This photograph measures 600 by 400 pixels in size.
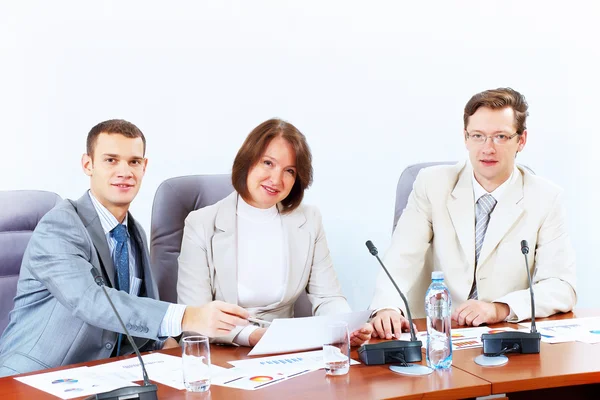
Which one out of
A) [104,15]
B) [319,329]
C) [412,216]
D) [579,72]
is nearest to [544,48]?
[579,72]

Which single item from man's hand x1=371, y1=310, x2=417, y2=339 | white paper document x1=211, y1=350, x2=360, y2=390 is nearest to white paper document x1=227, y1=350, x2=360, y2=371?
white paper document x1=211, y1=350, x2=360, y2=390

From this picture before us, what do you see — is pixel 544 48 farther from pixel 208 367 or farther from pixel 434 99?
pixel 208 367

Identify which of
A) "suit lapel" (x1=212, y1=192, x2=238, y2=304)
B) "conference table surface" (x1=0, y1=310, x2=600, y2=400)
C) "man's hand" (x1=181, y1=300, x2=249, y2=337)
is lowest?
"conference table surface" (x1=0, y1=310, x2=600, y2=400)

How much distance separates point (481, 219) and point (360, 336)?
874 mm

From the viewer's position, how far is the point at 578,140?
4203 mm

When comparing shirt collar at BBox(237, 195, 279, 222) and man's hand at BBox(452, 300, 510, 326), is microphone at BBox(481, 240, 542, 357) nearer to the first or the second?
man's hand at BBox(452, 300, 510, 326)

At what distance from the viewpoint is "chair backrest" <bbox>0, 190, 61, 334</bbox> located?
2.61m

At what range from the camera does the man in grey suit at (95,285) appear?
2.08 metres

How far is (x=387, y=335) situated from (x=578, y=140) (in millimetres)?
2531

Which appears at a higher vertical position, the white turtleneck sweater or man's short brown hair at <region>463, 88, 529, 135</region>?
man's short brown hair at <region>463, 88, 529, 135</region>

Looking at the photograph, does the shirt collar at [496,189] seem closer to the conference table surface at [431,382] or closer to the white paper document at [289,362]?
the conference table surface at [431,382]

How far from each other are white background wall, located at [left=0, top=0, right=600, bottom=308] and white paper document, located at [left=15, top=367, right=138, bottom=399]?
1.57 m

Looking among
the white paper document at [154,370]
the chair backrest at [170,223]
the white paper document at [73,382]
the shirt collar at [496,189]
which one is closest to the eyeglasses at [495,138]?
the shirt collar at [496,189]

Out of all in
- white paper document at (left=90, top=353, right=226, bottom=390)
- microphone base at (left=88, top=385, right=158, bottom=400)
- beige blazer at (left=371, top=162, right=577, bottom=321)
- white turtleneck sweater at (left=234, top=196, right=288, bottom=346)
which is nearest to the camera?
microphone base at (left=88, top=385, right=158, bottom=400)
